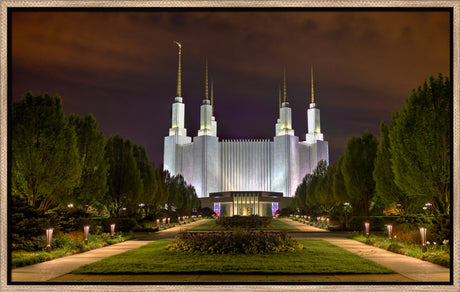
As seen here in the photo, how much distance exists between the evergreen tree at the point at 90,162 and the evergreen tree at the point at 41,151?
4.87m

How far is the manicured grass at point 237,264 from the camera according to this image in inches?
388

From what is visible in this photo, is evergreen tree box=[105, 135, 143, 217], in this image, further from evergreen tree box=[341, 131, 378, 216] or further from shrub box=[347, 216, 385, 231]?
shrub box=[347, 216, 385, 231]

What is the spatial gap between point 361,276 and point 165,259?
537 centimetres

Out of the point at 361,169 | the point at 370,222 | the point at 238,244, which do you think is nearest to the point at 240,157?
the point at 361,169

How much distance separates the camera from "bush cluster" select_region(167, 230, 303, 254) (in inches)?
526

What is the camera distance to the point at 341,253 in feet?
44.4

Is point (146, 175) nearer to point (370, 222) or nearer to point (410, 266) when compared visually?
point (370, 222)

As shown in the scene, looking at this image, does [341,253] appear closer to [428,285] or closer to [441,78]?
[428,285]

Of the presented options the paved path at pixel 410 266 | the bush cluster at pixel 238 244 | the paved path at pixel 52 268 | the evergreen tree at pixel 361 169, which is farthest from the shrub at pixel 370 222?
the paved path at pixel 52 268

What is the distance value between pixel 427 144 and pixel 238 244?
22.7 feet

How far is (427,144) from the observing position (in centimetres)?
1420

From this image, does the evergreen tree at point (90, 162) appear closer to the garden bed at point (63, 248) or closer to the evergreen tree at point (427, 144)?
the garden bed at point (63, 248)

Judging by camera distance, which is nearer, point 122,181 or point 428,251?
→ point 428,251

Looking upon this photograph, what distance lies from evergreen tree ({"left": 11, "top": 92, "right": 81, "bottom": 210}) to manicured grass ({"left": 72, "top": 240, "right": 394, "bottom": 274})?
12.7ft
